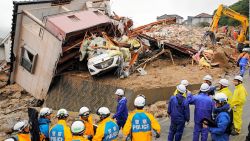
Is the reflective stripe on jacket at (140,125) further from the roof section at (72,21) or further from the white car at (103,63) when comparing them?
the roof section at (72,21)

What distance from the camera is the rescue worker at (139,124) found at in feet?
24.1

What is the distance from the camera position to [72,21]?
15.8 meters

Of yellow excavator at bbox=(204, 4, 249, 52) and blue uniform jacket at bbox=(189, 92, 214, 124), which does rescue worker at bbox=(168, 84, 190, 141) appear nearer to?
blue uniform jacket at bbox=(189, 92, 214, 124)

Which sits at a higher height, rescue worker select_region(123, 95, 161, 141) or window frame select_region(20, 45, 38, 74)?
rescue worker select_region(123, 95, 161, 141)

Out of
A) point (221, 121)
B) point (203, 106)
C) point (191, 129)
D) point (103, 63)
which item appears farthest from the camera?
point (103, 63)

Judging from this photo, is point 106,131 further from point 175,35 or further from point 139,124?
point 175,35

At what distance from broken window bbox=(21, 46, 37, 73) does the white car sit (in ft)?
9.52

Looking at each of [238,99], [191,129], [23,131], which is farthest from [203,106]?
[23,131]

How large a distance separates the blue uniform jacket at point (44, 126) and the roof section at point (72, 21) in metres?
6.89

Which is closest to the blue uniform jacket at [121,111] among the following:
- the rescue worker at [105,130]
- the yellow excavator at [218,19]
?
A: the rescue worker at [105,130]

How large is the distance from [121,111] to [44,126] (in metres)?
2.30

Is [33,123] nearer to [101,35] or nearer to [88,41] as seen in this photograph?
[88,41]

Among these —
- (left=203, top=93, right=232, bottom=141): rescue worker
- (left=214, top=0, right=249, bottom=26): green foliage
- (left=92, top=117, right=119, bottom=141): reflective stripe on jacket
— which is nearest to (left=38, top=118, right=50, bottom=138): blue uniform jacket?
(left=92, top=117, right=119, bottom=141): reflective stripe on jacket

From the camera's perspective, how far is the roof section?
14.9 meters
